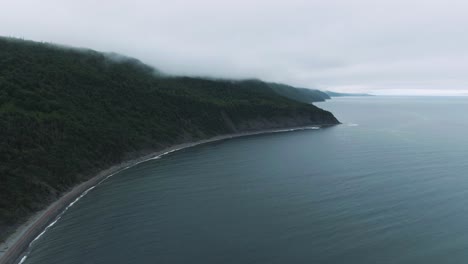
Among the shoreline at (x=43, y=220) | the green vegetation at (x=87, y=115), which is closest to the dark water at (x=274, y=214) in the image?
the shoreline at (x=43, y=220)

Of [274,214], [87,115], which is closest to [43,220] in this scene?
[274,214]

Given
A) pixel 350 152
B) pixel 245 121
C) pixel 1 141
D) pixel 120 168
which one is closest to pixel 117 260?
pixel 1 141

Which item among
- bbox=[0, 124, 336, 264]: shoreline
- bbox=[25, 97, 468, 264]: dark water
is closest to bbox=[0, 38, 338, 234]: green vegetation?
bbox=[0, 124, 336, 264]: shoreline

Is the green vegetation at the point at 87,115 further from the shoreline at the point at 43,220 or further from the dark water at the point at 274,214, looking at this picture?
the dark water at the point at 274,214

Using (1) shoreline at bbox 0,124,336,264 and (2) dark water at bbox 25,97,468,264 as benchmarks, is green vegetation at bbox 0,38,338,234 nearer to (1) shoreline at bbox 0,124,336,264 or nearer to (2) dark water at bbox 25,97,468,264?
(1) shoreline at bbox 0,124,336,264

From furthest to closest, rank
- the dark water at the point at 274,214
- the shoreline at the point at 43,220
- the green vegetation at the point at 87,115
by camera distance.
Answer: the green vegetation at the point at 87,115 < the shoreline at the point at 43,220 < the dark water at the point at 274,214

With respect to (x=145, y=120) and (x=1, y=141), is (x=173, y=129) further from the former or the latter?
(x=1, y=141)
